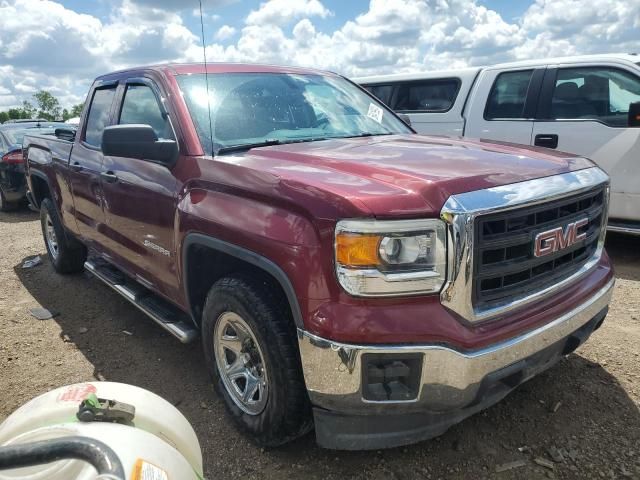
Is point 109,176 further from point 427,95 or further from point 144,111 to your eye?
point 427,95

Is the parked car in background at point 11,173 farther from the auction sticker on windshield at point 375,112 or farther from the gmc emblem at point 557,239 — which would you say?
the gmc emblem at point 557,239

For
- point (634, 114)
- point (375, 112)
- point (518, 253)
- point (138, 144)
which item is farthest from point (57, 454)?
point (634, 114)

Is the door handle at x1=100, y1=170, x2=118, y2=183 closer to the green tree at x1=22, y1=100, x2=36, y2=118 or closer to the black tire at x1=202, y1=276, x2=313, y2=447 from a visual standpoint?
the black tire at x1=202, y1=276, x2=313, y2=447

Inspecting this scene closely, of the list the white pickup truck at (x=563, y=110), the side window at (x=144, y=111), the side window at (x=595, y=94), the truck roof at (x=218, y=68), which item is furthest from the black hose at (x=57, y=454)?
the side window at (x=595, y=94)

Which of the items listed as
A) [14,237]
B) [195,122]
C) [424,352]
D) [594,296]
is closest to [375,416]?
[424,352]

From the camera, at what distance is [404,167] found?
2.31 metres

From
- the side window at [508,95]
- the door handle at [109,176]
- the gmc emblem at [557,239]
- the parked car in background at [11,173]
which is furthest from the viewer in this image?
the parked car in background at [11,173]

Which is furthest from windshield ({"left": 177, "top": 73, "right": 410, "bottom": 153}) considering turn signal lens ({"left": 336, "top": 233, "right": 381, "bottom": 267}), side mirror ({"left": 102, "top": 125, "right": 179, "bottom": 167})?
turn signal lens ({"left": 336, "top": 233, "right": 381, "bottom": 267})

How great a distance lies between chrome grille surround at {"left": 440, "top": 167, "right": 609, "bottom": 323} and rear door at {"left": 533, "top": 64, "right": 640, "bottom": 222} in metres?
3.55

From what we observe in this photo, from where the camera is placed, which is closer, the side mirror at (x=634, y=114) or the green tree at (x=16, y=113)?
the side mirror at (x=634, y=114)

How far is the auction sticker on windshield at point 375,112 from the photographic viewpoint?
12.2 ft

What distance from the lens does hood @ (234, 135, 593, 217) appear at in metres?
2.01

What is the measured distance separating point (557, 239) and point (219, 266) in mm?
1656

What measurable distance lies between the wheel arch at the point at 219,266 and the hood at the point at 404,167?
0.38 m
